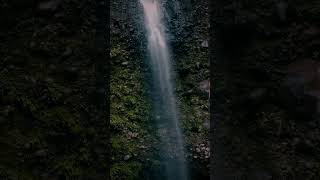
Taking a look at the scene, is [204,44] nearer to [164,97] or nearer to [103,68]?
[164,97]

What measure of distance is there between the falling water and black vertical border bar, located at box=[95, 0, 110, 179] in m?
0.35

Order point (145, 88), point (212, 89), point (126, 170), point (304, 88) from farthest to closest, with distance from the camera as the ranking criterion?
1. point (145, 88)
2. point (126, 170)
3. point (212, 89)
4. point (304, 88)

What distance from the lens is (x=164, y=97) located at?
1.34 m

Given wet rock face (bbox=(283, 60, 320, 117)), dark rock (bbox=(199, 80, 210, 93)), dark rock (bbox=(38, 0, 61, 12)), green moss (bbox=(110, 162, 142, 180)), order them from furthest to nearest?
dark rock (bbox=(199, 80, 210, 93)) → green moss (bbox=(110, 162, 142, 180)) → dark rock (bbox=(38, 0, 61, 12)) → wet rock face (bbox=(283, 60, 320, 117))

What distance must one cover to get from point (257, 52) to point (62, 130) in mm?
493

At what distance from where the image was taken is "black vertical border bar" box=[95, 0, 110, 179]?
0.97 meters

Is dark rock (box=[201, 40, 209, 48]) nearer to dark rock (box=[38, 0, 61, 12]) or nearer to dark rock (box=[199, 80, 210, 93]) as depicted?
dark rock (box=[199, 80, 210, 93])

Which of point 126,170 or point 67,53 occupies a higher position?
point 67,53

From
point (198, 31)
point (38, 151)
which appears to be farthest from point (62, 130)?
point (198, 31)

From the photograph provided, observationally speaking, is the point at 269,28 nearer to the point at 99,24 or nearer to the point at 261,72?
the point at 261,72

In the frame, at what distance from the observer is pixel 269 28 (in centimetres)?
88

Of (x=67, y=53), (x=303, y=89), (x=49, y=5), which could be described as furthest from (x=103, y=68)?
(x=303, y=89)

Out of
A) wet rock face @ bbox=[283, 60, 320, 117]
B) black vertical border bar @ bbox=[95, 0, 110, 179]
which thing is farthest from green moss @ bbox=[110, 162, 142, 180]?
wet rock face @ bbox=[283, 60, 320, 117]

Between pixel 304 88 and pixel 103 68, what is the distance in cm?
48
